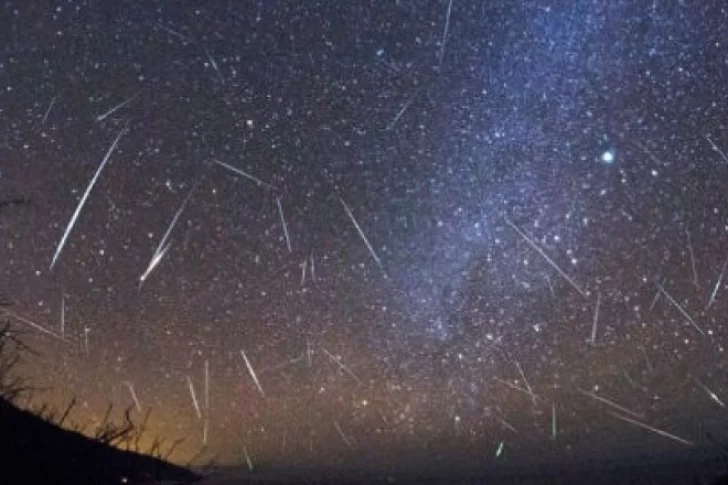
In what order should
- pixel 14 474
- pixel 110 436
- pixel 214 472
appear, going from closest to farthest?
pixel 14 474
pixel 110 436
pixel 214 472

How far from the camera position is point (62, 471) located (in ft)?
24.6

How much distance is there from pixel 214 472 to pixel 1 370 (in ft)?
24.9

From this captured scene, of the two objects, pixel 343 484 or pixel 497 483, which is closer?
pixel 343 484

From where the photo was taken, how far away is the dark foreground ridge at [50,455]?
6777 millimetres

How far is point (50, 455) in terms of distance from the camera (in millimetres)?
7363

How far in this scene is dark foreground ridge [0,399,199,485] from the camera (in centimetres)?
678

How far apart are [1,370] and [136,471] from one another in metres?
3.82

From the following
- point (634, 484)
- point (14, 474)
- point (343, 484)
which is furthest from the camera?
point (343, 484)

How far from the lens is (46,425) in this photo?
7805 millimetres

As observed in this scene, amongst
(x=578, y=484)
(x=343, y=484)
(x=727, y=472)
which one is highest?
(x=578, y=484)

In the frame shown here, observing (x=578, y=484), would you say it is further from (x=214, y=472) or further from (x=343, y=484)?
(x=214, y=472)

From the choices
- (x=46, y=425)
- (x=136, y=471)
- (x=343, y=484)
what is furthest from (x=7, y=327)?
(x=343, y=484)

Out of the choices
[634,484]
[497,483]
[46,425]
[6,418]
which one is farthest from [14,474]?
[497,483]

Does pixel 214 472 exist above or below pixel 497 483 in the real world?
below
